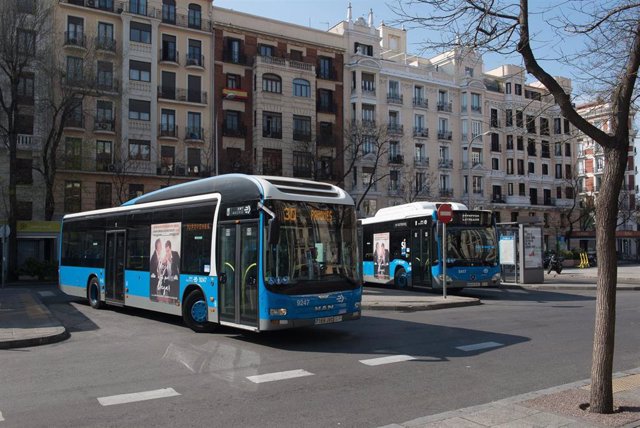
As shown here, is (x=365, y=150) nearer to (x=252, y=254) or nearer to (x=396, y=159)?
(x=396, y=159)

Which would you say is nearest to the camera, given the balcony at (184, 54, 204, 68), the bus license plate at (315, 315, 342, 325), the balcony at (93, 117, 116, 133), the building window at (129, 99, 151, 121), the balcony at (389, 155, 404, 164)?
the bus license plate at (315, 315, 342, 325)

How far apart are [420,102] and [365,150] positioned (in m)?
9.96

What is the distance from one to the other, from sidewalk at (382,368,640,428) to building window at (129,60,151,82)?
42198mm

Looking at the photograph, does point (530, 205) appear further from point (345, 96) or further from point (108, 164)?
point (108, 164)

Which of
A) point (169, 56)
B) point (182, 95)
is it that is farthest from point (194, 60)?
point (182, 95)

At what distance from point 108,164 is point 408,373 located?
3796cm

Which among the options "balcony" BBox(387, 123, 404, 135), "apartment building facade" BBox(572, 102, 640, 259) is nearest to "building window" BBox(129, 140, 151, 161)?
"balcony" BBox(387, 123, 404, 135)

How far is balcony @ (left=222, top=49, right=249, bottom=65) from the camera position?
46.8 meters

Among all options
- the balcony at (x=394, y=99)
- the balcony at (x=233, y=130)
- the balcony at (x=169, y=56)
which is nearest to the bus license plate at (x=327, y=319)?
the balcony at (x=233, y=130)

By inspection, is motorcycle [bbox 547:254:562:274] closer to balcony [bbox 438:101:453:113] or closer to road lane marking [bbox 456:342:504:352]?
road lane marking [bbox 456:342:504:352]

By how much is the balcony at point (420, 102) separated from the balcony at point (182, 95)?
22.4 meters

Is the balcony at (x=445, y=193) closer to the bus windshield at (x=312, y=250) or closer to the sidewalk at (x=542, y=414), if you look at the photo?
the bus windshield at (x=312, y=250)

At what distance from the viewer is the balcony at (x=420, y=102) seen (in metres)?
56.6

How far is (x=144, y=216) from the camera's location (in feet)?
45.6
